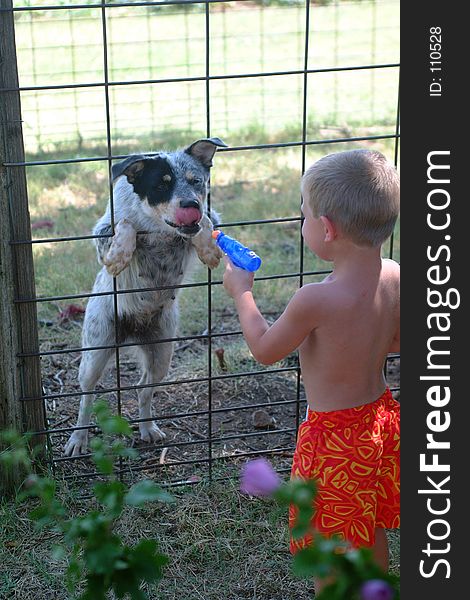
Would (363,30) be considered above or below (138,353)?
above

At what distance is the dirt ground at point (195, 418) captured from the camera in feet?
13.8

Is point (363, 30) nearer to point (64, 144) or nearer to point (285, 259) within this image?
point (64, 144)

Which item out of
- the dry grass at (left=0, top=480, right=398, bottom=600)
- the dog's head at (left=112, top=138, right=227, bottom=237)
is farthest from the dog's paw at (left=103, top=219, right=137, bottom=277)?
the dry grass at (left=0, top=480, right=398, bottom=600)

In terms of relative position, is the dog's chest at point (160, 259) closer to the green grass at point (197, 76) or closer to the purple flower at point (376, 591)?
the purple flower at point (376, 591)

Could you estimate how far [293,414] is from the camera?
4.93m

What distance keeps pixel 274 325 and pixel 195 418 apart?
219cm

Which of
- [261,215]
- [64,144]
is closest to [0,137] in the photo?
[261,215]

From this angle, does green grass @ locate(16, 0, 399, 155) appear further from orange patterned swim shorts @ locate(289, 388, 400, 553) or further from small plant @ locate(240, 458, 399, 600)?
small plant @ locate(240, 458, 399, 600)

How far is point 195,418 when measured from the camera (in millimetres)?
4930

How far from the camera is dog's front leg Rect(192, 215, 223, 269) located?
13.4 feet

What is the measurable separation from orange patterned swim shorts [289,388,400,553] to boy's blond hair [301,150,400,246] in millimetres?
600

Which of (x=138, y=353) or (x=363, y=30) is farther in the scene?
(x=363, y=30)

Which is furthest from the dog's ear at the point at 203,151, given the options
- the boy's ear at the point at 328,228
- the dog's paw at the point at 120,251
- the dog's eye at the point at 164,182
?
the boy's ear at the point at 328,228

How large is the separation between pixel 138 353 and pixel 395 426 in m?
2.00
